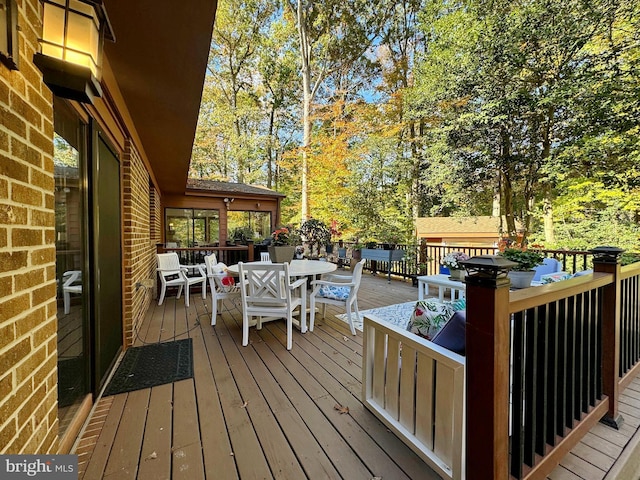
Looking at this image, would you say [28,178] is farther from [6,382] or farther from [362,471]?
[362,471]

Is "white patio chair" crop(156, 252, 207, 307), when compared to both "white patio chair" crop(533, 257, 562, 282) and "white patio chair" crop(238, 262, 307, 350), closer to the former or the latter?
"white patio chair" crop(238, 262, 307, 350)

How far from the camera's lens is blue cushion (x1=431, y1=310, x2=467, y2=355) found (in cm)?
141

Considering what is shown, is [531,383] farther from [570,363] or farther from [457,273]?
[457,273]

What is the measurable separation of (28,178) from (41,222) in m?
0.19

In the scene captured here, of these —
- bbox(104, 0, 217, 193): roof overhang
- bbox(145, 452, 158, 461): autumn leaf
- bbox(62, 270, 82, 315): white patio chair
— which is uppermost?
bbox(104, 0, 217, 193): roof overhang

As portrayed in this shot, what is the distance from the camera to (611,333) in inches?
71.6

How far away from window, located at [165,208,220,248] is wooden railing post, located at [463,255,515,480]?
8.83 meters

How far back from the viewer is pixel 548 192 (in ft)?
26.7

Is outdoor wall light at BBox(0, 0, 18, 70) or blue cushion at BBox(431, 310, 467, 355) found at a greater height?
outdoor wall light at BBox(0, 0, 18, 70)

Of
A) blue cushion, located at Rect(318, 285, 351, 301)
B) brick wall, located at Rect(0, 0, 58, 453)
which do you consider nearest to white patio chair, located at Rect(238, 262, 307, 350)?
blue cushion, located at Rect(318, 285, 351, 301)

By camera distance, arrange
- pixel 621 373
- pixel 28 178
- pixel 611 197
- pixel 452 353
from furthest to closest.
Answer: pixel 611 197 < pixel 621 373 < pixel 452 353 < pixel 28 178

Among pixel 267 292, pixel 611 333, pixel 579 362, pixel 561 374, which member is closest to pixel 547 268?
pixel 611 333

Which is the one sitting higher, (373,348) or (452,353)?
(452,353)

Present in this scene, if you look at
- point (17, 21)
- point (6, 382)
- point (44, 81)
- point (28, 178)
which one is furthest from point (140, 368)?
point (17, 21)
